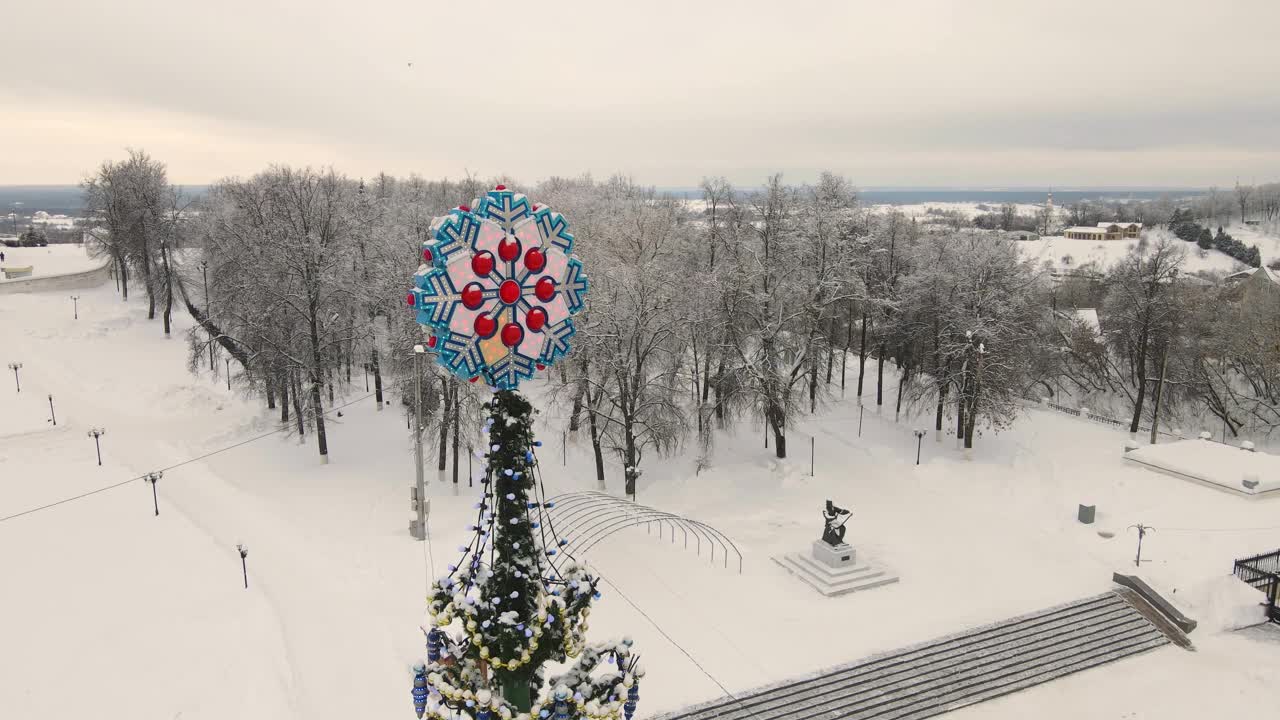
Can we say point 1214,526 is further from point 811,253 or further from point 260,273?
point 260,273

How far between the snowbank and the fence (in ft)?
20.6

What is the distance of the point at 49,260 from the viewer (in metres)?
64.8

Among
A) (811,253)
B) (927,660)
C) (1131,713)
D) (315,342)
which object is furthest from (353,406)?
(1131,713)

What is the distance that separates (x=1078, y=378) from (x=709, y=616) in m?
37.3

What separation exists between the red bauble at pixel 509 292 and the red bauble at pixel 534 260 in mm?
220

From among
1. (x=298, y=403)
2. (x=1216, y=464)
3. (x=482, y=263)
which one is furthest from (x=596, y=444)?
(x=1216, y=464)

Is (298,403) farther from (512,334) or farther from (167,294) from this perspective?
(512,334)

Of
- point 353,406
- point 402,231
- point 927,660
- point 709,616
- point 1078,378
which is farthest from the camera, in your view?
point 1078,378

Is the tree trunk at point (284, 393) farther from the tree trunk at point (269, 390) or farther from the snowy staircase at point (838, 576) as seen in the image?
the snowy staircase at point (838, 576)

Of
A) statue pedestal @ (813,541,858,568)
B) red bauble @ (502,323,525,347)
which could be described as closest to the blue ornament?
red bauble @ (502,323,525,347)

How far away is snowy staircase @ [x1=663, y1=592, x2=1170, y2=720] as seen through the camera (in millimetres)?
17719

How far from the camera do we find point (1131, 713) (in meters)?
17.7

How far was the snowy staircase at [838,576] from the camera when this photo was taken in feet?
73.2

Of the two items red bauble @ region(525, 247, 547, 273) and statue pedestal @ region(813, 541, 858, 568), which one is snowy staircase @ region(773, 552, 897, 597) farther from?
red bauble @ region(525, 247, 547, 273)
